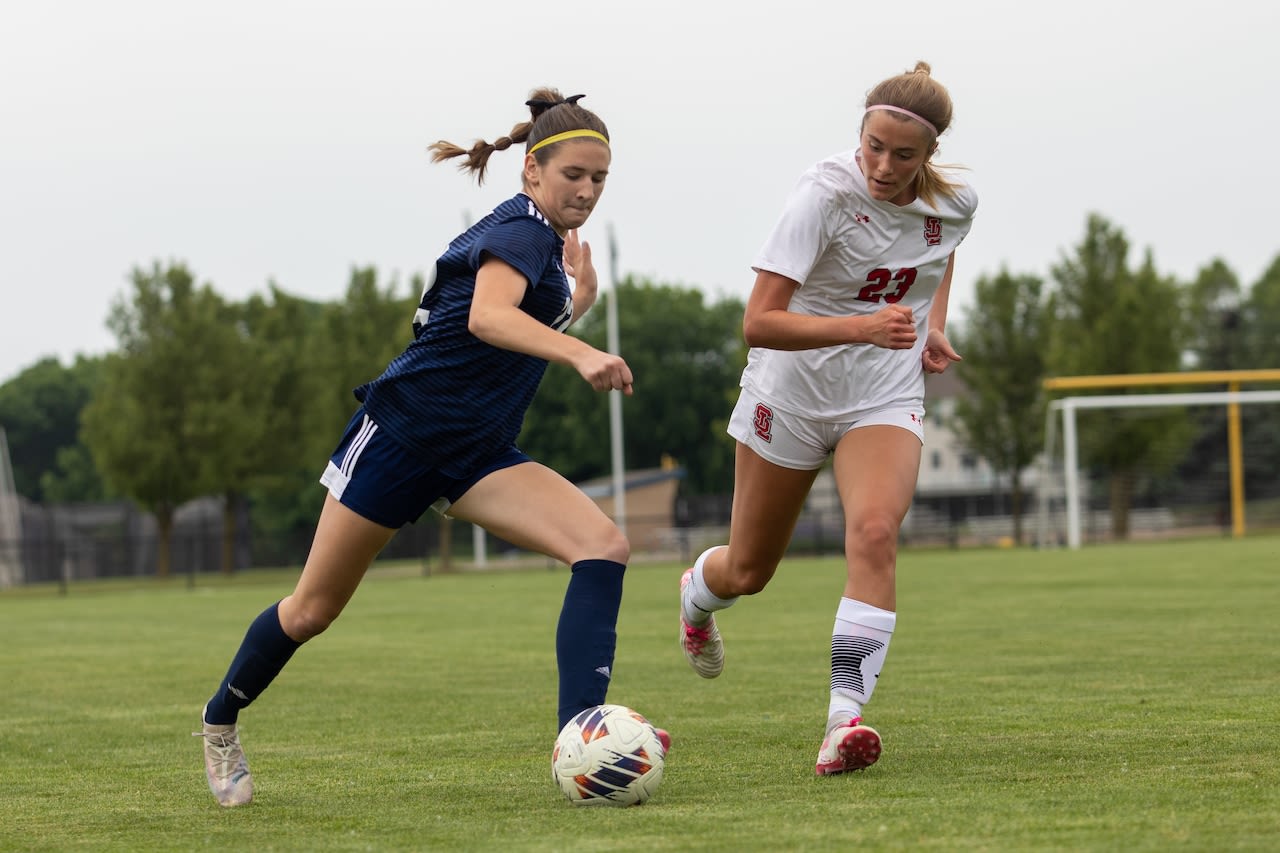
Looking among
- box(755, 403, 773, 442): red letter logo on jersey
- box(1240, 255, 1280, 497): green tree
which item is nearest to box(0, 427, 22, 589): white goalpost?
box(755, 403, 773, 442): red letter logo on jersey

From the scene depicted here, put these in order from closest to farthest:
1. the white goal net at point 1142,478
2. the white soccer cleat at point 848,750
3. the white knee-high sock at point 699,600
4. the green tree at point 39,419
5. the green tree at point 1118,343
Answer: the white soccer cleat at point 848,750 < the white knee-high sock at point 699,600 < the white goal net at point 1142,478 < the green tree at point 1118,343 < the green tree at point 39,419

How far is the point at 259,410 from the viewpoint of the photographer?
139 ft

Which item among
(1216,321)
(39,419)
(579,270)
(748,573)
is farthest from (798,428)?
(39,419)

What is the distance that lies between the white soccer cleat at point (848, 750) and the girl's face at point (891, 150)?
1.79 meters

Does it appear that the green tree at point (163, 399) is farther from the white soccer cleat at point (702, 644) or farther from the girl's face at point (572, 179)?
the girl's face at point (572, 179)

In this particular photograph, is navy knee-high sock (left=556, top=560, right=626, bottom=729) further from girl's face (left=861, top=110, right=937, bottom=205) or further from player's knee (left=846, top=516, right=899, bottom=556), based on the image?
girl's face (left=861, top=110, right=937, bottom=205)

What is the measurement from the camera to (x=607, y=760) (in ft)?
14.3

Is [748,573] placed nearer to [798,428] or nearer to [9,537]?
[798,428]

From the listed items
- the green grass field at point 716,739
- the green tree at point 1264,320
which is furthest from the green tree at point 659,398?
the green grass field at point 716,739

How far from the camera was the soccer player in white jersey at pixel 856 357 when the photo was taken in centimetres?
507

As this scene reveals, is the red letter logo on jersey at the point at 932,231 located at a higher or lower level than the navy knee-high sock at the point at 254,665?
higher

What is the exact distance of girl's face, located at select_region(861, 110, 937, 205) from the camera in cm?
507

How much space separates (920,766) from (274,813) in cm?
201

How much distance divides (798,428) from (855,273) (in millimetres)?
593
